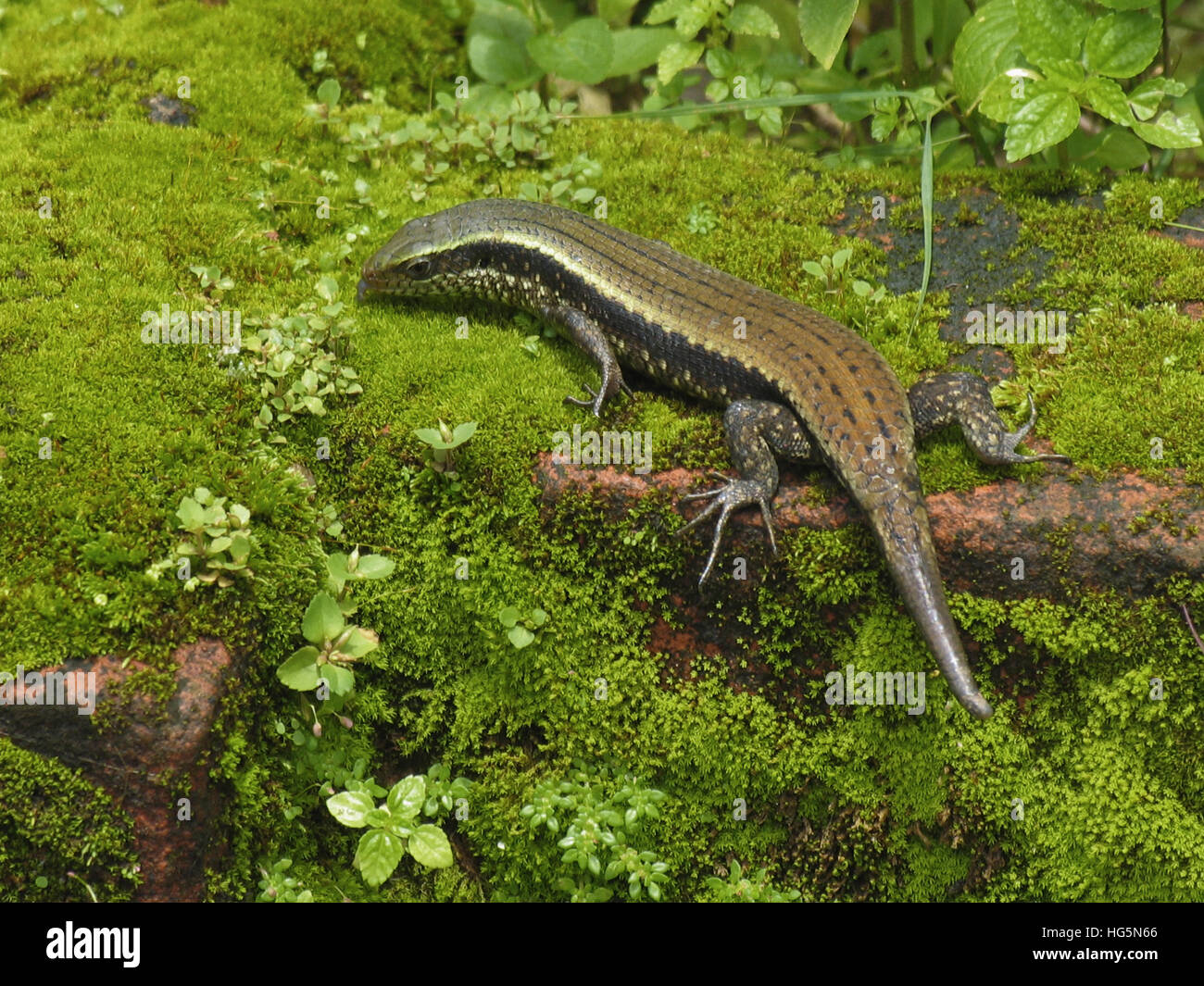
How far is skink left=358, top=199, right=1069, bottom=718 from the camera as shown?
479 centimetres

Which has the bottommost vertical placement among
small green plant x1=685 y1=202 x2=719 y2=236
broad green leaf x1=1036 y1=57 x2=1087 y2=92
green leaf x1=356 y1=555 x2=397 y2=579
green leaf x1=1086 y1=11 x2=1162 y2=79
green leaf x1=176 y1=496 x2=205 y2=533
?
green leaf x1=356 y1=555 x2=397 y2=579

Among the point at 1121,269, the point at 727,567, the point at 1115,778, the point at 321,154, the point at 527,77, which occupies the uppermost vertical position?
the point at 527,77

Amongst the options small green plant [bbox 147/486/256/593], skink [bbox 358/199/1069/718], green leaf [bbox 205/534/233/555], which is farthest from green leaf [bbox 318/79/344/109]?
green leaf [bbox 205/534/233/555]

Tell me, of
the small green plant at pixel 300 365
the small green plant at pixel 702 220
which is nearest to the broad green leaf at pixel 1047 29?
the small green plant at pixel 702 220

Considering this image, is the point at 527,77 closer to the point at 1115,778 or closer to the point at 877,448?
the point at 877,448

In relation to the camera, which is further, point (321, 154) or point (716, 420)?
point (321, 154)

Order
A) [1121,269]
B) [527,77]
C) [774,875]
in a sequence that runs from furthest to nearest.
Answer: [527,77], [1121,269], [774,875]

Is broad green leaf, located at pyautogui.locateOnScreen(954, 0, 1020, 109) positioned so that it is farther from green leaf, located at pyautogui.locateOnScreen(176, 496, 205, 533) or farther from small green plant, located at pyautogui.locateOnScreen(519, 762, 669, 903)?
green leaf, located at pyautogui.locateOnScreen(176, 496, 205, 533)

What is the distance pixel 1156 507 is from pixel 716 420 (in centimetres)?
212

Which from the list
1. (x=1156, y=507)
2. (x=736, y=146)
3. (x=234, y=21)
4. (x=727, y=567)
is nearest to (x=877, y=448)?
(x=727, y=567)

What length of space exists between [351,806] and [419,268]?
10.2 ft

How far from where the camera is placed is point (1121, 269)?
6180 millimetres

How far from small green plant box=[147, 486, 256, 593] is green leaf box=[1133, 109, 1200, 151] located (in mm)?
5325

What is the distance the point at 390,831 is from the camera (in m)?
4.81
